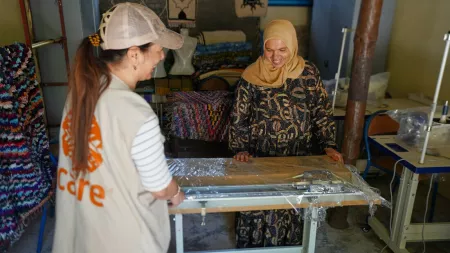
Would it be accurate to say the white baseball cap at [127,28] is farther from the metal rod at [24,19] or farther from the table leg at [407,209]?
the table leg at [407,209]

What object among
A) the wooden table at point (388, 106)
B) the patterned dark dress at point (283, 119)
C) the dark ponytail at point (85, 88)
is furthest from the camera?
the wooden table at point (388, 106)

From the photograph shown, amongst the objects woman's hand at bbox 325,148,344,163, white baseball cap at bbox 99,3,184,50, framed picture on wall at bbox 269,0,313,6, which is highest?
framed picture on wall at bbox 269,0,313,6

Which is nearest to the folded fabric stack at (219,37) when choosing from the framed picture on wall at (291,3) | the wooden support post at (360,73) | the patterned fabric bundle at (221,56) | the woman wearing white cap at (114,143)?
the patterned fabric bundle at (221,56)

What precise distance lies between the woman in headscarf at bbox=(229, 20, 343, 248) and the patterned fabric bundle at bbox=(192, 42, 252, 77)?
2.31 metres

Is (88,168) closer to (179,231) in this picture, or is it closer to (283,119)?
(179,231)

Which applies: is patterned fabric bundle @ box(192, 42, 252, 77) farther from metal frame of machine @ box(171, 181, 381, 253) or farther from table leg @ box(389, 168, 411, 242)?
metal frame of machine @ box(171, 181, 381, 253)

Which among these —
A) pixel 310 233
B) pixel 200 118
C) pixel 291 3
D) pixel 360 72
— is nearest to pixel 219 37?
pixel 291 3

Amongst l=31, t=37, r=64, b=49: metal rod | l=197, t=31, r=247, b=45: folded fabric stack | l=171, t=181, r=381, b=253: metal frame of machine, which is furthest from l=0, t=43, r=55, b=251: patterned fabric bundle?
l=197, t=31, r=247, b=45: folded fabric stack

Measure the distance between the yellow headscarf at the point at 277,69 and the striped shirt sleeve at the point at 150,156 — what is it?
2.85ft

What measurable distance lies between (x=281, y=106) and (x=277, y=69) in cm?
18

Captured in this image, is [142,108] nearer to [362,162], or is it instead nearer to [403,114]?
[403,114]

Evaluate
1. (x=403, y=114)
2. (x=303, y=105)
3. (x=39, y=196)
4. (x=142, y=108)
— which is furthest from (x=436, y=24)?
(x=39, y=196)

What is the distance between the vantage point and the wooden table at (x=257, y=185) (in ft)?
4.35

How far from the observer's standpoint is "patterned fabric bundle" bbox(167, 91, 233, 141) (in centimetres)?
276
